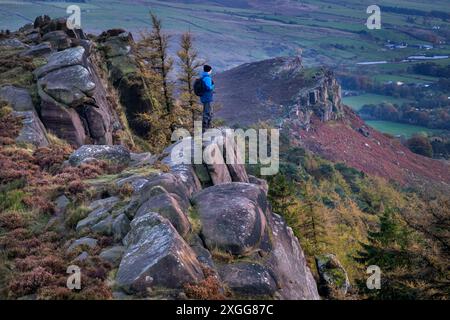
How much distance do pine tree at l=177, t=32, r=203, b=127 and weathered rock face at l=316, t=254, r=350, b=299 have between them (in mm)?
15680

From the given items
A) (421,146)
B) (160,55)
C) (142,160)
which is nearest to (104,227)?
(142,160)

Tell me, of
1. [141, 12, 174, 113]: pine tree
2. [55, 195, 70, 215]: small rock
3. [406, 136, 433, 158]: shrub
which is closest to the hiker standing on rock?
[55, 195, 70, 215]: small rock

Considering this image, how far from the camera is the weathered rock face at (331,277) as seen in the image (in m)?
27.5

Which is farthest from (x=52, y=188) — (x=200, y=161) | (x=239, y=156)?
(x=239, y=156)

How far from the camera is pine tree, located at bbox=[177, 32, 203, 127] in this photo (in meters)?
37.5

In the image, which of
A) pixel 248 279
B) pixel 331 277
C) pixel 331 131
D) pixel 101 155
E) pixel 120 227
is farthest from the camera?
pixel 331 131

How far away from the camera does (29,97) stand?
3080 centimetres

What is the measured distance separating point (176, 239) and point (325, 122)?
18098 centimetres

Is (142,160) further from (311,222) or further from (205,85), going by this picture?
(311,222)

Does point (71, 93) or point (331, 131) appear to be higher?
point (71, 93)

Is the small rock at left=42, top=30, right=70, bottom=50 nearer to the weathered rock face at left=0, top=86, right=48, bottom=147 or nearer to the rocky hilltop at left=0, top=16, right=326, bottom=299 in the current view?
the rocky hilltop at left=0, top=16, right=326, bottom=299

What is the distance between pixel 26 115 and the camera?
96.1 feet

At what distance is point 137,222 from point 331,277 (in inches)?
707

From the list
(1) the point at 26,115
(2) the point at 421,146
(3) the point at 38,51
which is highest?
(3) the point at 38,51
